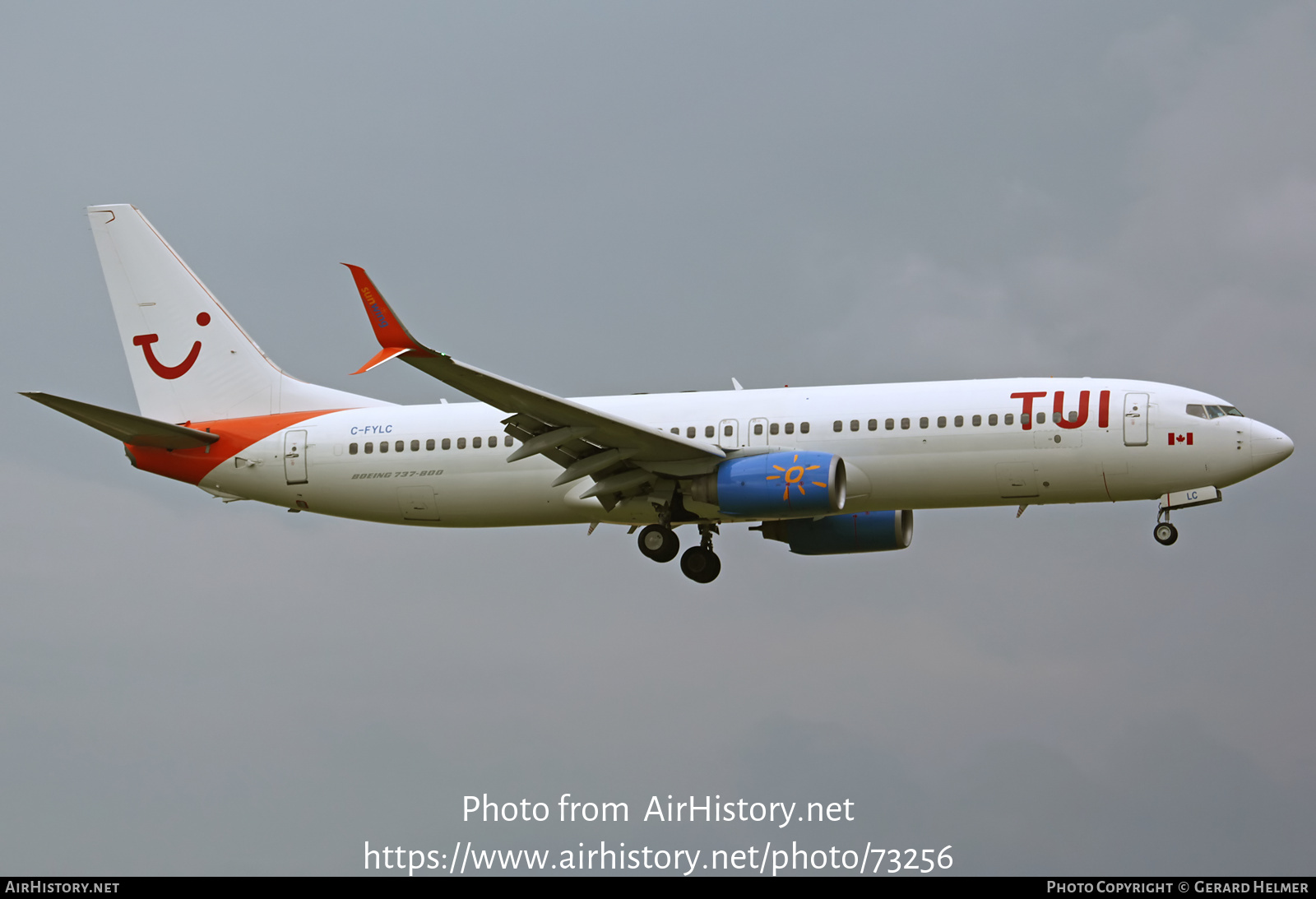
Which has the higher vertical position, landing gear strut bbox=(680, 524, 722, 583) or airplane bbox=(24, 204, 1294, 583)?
airplane bbox=(24, 204, 1294, 583)

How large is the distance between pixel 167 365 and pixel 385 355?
1363 cm

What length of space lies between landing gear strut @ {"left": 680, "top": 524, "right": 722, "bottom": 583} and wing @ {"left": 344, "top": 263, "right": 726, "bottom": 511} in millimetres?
2379

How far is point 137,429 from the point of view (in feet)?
120

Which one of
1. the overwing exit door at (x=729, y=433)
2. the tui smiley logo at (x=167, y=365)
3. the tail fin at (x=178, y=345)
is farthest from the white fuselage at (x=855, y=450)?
the tui smiley logo at (x=167, y=365)

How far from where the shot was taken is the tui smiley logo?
129 feet

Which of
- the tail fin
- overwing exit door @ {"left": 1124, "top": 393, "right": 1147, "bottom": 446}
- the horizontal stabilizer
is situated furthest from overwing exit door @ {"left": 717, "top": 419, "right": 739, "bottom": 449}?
the horizontal stabilizer

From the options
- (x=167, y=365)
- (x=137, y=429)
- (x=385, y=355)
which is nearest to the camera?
(x=385, y=355)

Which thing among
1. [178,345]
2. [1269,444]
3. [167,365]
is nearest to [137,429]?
[167,365]

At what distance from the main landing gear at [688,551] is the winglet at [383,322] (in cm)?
943

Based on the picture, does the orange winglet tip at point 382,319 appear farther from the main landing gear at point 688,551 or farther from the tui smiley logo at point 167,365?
the tui smiley logo at point 167,365

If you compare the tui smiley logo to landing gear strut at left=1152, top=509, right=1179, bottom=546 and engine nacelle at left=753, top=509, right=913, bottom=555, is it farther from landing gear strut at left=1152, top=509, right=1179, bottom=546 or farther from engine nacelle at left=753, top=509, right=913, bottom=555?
landing gear strut at left=1152, top=509, right=1179, bottom=546

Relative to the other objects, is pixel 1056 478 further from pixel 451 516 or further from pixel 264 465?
pixel 264 465

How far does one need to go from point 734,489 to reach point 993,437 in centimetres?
561

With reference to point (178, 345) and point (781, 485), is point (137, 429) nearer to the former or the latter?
point (178, 345)
